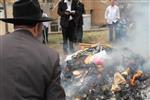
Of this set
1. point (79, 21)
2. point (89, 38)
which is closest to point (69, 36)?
point (79, 21)

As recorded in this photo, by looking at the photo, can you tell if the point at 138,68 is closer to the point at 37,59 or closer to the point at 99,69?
the point at 99,69

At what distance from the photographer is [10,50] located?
3396 millimetres

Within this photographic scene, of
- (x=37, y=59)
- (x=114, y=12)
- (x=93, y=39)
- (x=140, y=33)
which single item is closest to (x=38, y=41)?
(x=37, y=59)

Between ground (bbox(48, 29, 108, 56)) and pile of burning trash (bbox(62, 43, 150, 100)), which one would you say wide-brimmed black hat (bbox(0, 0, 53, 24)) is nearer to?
pile of burning trash (bbox(62, 43, 150, 100))

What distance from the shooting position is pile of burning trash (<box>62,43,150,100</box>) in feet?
23.6

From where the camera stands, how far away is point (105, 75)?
24.8 ft

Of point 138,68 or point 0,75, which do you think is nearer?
point 0,75

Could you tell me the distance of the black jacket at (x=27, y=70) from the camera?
336cm

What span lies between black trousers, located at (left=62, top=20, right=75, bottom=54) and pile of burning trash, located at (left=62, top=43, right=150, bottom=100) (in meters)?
4.79

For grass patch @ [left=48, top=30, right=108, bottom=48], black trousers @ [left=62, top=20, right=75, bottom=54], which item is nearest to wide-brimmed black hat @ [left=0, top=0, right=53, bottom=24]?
black trousers @ [left=62, top=20, right=75, bottom=54]

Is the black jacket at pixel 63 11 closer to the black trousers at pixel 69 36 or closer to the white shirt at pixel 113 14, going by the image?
the black trousers at pixel 69 36

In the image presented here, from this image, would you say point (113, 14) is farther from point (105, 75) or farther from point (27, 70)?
point (27, 70)

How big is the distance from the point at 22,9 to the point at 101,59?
14.6 feet

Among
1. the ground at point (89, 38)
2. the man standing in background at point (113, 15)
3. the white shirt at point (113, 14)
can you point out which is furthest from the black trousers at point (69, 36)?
the white shirt at point (113, 14)
